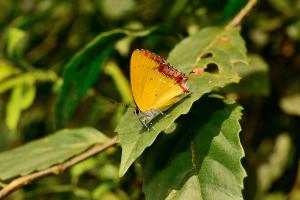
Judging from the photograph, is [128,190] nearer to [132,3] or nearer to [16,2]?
[132,3]

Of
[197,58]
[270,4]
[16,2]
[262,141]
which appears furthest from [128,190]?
[16,2]

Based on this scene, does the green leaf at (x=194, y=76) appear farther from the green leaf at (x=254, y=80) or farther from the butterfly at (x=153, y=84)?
the green leaf at (x=254, y=80)

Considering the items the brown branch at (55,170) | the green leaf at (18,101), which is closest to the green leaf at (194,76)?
the brown branch at (55,170)

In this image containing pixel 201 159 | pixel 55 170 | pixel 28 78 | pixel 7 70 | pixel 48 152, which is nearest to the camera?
pixel 201 159

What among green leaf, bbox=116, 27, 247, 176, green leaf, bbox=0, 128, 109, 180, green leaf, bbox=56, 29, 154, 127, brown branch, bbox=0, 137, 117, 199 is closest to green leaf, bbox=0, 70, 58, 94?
green leaf, bbox=56, 29, 154, 127

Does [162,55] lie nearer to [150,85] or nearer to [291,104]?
[291,104]

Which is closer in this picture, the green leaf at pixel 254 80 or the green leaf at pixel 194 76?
the green leaf at pixel 194 76

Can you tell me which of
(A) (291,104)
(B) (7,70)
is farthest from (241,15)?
(B) (7,70)
